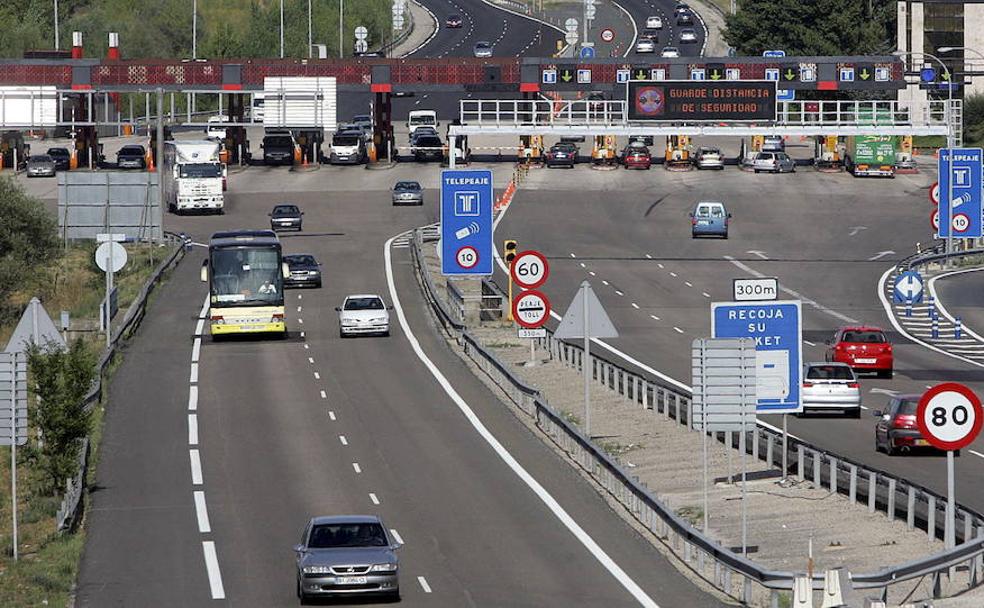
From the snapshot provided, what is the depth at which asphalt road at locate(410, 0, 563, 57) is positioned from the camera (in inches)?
6511

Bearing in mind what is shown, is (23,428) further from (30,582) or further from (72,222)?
(72,222)

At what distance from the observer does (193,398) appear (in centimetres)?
4409

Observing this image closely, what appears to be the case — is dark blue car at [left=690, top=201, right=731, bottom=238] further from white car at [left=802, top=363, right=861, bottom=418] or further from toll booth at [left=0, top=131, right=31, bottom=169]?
toll booth at [left=0, top=131, right=31, bottom=169]

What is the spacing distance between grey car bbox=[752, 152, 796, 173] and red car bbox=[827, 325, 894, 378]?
2216 inches

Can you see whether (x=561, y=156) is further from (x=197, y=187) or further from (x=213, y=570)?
(x=213, y=570)

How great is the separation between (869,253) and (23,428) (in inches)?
2228

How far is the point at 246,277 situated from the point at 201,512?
23260 mm

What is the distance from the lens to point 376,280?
68375 millimetres

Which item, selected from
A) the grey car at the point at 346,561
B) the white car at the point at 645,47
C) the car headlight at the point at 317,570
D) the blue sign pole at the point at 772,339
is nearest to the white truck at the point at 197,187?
the blue sign pole at the point at 772,339

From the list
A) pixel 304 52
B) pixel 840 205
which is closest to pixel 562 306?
pixel 840 205

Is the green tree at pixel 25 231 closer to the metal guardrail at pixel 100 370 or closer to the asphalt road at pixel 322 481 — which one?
the metal guardrail at pixel 100 370

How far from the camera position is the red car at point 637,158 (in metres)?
107

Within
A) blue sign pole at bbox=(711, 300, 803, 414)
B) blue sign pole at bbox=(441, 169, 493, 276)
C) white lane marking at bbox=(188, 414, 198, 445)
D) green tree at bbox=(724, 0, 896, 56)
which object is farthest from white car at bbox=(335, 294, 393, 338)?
green tree at bbox=(724, 0, 896, 56)

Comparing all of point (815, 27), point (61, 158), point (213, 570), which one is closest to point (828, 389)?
point (213, 570)
